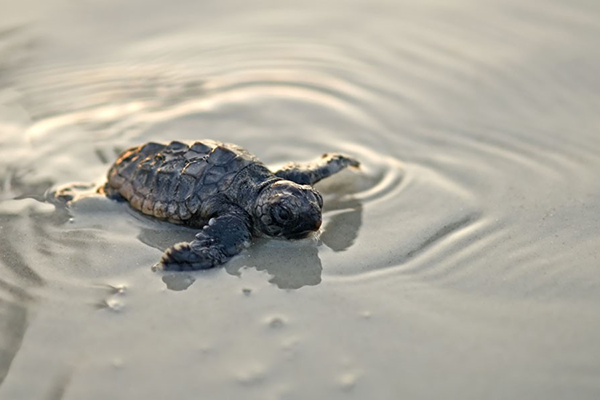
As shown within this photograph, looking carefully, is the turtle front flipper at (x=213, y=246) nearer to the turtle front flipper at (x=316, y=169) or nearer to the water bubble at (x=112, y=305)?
the water bubble at (x=112, y=305)

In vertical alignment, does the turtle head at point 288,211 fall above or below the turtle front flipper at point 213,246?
above

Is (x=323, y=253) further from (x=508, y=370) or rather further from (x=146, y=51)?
(x=146, y=51)

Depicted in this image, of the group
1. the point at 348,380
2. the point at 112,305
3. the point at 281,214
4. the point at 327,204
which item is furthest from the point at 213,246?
the point at 348,380

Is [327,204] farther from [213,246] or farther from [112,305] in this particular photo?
[112,305]

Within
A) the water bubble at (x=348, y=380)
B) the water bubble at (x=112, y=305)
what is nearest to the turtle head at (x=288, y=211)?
the water bubble at (x=112, y=305)

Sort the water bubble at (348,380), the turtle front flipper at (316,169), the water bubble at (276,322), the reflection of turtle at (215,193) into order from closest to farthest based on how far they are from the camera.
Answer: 1. the water bubble at (348,380)
2. the water bubble at (276,322)
3. the reflection of turtle at (215,193)
4. the turtle front flipper at (316,169)

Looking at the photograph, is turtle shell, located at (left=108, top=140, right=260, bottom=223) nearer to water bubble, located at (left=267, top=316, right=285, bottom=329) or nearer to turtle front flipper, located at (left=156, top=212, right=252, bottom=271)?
turtle front flipper, located at (left=156, top=212, right=252, bottom=271)

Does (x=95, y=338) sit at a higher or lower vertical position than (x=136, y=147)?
lower

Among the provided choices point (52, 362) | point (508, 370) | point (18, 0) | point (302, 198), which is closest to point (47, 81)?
point (18, 0)
